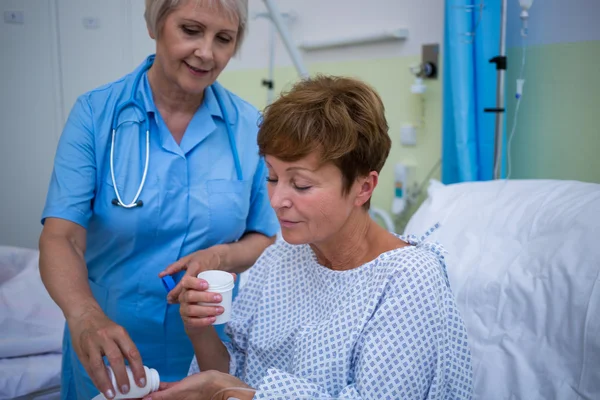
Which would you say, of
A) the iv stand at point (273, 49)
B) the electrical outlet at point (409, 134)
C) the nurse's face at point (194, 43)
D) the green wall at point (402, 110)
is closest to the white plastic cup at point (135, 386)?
the nurse's face at point (194, 43)

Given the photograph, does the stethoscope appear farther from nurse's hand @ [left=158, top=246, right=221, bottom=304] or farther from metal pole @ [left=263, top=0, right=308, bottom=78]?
metal pole @ [left=263, top=0, right=308, bottom=78]

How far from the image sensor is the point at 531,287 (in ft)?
4.57

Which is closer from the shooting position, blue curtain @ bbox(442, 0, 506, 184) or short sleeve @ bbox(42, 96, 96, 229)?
short sleeve @ bbox(42, 96, 96, 229)

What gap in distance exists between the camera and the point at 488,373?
137 centimetres

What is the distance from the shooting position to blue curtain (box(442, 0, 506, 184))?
6.97ft

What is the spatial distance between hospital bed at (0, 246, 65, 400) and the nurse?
0.05 m

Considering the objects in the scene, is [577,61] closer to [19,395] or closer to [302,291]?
[302,291]

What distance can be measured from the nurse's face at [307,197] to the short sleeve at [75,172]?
1.31ft

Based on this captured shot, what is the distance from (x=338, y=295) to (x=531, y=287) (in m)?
0.57

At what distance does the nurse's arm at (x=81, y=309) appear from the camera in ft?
2.93

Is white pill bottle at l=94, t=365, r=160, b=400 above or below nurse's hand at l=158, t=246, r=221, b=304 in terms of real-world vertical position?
below

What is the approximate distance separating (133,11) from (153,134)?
29 cm

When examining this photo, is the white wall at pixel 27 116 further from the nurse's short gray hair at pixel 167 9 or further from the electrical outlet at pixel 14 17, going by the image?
the nurse's short gray hair at pixel 167 9

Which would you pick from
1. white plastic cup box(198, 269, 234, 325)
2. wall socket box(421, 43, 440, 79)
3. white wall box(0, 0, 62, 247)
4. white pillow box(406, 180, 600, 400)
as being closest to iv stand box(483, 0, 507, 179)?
white pillow box(406, 180, 600, 400)
